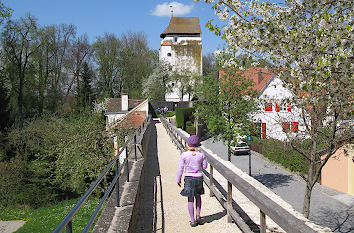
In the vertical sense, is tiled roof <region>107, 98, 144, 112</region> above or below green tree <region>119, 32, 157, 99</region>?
below

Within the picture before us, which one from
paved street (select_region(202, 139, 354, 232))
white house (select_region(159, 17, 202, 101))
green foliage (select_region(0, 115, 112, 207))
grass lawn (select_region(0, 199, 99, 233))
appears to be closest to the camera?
grass lawn (select_region(0, 199, 99, 233))

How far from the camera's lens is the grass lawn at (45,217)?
1335 cm

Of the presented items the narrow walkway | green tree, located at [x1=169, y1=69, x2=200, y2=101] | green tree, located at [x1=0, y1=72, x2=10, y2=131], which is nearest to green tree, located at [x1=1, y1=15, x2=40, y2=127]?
green tree, located at [x1=0, y1=72, x2=10, y2=131]

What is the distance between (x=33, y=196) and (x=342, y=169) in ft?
67.2

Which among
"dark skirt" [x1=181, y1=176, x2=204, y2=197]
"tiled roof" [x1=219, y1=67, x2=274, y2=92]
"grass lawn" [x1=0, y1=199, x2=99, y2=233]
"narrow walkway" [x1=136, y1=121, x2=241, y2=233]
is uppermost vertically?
"tiled roof" [x1=219, y1=67, x2=274, y2=92]

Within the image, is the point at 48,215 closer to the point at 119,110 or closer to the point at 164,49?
the point at 119,110

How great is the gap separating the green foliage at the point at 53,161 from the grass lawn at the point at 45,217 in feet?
3.74

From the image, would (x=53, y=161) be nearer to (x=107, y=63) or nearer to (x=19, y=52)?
(x=19, y=52)

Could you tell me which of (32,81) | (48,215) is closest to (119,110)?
(32,81)

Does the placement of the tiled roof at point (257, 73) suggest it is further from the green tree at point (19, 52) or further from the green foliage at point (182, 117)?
the green tree at point (19, 52)

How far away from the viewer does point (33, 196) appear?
2125 cm

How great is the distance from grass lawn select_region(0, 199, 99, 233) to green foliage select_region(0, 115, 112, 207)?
114 cm

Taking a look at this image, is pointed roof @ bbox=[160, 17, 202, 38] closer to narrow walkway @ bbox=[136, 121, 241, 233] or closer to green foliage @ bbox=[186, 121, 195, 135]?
green foliage @ bbox=[186, 121, 195, 135]

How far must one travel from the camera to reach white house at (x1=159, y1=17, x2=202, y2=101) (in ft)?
226
